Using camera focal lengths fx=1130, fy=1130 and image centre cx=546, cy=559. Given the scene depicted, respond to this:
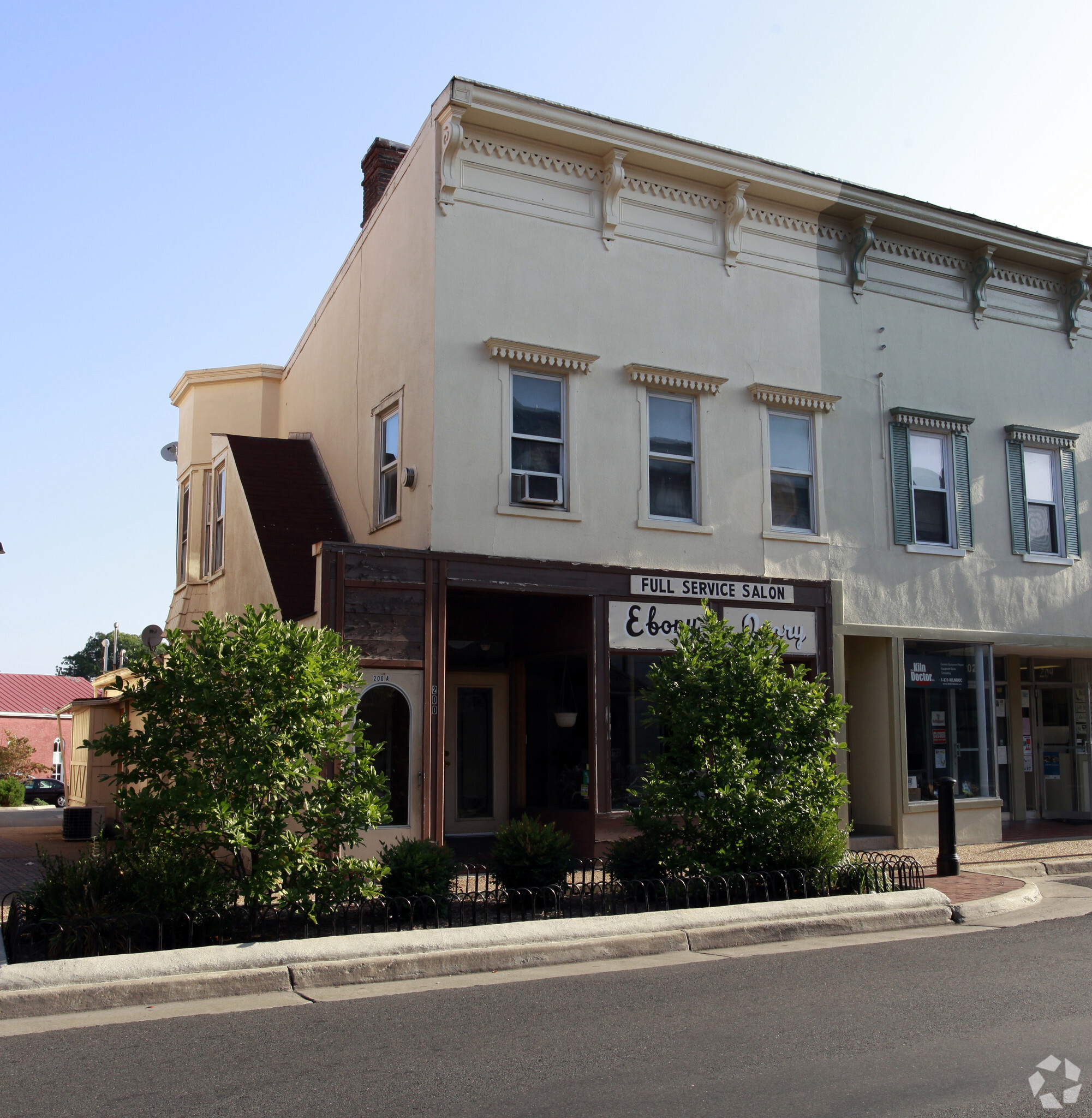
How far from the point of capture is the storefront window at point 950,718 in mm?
15789

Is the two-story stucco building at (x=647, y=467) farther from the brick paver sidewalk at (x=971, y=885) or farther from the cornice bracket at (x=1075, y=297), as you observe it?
the brick paver sidewalk at (x=971, y=885)

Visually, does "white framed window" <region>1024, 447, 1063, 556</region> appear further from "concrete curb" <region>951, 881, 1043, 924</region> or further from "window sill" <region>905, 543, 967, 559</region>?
"concrete curb" <region>951, 881, 1043, 924</region>

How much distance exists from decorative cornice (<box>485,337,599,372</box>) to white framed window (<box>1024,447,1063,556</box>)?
7639mm

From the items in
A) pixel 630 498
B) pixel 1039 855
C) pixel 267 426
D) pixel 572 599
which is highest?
pixel 267 426

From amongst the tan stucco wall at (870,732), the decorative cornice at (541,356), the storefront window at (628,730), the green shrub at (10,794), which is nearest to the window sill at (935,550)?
the tan stucco wall at (870,732)

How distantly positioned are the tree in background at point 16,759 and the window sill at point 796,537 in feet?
124

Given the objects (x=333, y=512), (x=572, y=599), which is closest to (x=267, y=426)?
(x=333, y=512)

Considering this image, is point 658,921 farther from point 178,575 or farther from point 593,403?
point 178,575

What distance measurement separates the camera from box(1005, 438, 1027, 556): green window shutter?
16.9 meters

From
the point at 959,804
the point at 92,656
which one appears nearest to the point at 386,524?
the point at 959,804

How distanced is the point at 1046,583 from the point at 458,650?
908cm

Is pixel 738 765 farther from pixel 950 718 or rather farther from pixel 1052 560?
pixel 1052 560

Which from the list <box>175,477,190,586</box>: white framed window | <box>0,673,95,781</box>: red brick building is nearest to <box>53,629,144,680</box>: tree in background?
<box>0,673,95,781</box>: red brick building

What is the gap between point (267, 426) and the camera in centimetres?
2073
